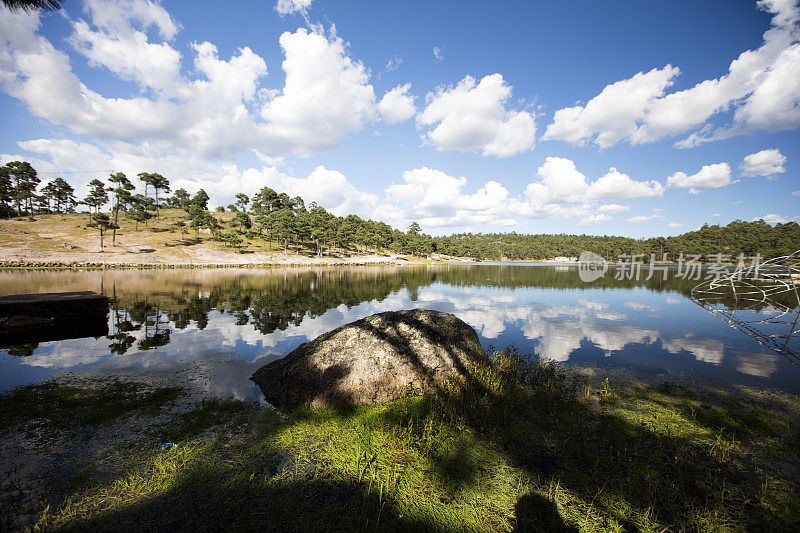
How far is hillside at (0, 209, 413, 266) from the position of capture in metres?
60.8

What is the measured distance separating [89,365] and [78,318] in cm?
837

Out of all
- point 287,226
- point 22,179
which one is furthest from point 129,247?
point 22,179

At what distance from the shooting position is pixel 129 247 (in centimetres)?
7600

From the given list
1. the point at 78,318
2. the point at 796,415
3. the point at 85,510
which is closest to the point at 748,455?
the point at 796,415

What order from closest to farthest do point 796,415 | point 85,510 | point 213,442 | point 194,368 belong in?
point 85,510 < point 213,442 < point 796,415 < point 194,368

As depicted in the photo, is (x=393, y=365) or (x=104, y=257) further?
(x=104, y=257)

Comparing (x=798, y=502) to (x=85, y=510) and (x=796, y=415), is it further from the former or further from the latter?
(x=85, y=510)

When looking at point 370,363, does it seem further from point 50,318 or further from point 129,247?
point 129,247

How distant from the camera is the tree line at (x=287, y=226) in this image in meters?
96.1

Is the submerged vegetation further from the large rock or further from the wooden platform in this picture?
the wooden platform

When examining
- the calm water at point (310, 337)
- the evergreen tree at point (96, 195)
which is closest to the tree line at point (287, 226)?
the evergreen tree at point (96, 195)

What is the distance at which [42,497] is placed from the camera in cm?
449

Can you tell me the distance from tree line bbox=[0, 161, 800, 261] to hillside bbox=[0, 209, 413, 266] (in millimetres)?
3645

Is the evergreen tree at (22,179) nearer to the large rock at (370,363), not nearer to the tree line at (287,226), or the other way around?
the tree line at (287,226)
